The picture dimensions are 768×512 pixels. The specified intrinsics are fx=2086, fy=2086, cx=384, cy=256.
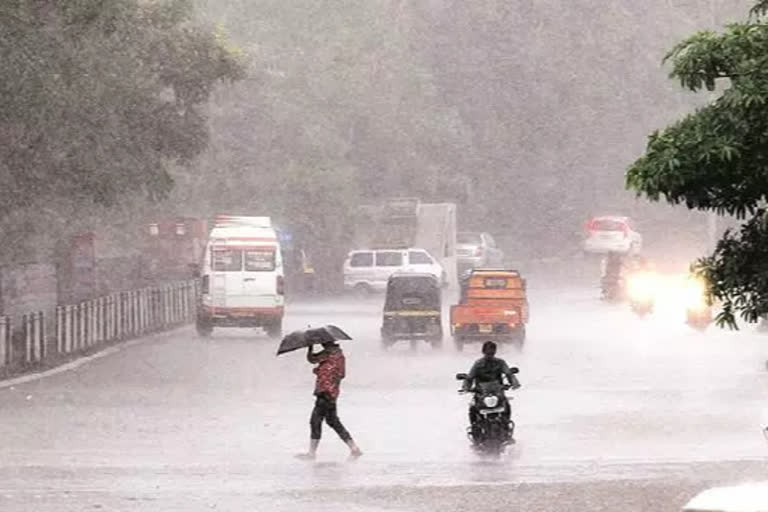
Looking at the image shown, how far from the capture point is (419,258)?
7225cm

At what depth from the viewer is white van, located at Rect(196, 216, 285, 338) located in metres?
50.4

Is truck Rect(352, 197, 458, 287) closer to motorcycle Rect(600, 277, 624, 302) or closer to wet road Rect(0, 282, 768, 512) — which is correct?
motorcycle Rect(600, 277, 624, 302)

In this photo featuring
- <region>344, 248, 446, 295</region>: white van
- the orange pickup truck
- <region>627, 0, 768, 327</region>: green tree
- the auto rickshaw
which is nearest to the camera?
<region>627, 0, 768, 327</region>: green tree

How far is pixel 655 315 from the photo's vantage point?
63.6 m

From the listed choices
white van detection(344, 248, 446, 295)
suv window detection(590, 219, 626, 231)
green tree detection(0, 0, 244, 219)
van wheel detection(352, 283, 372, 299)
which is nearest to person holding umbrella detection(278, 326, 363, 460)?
green tree detection(0, 0, 244, 219)

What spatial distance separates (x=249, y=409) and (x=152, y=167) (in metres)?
17.2

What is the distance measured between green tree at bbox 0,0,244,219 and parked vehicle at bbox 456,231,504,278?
2956 centimetres

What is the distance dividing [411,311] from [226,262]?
5.27 meters

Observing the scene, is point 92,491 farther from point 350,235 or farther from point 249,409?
point 350,235

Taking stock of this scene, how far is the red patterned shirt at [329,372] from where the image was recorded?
80.9 ft

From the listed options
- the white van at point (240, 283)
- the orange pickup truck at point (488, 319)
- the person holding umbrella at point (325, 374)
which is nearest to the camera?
the person holding umbrella at point (325, 374)

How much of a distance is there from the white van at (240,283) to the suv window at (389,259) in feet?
69.7

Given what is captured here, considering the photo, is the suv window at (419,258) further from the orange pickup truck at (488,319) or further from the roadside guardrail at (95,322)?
the orange pickup truck at (488,319)

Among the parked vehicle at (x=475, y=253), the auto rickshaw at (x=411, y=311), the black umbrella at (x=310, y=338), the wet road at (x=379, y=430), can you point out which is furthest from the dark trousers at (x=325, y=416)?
the parked vehicle at (x=475, y=253)
